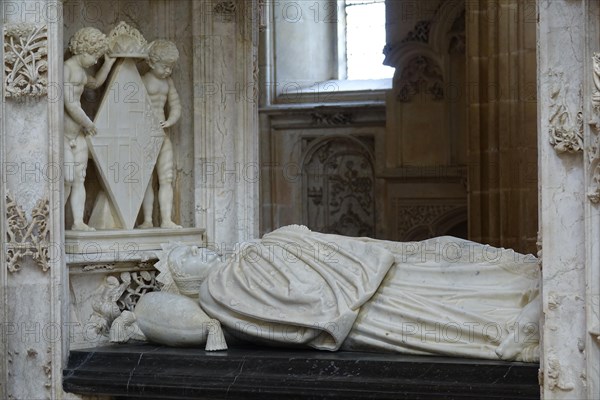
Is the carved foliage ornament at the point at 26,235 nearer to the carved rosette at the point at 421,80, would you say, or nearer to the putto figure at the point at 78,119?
the putto figure at the point at 78,119

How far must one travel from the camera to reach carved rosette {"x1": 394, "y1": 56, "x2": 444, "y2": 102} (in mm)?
11922

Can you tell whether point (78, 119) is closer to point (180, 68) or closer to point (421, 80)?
point (180, 68)

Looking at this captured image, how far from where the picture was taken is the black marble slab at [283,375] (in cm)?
641

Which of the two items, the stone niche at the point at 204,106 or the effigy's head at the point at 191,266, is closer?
the effigy's head at the point at 191,266

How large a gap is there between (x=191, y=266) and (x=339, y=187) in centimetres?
525

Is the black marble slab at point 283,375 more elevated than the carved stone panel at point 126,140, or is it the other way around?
the carved stone panel at point 126,140

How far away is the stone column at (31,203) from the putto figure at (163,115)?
80cm

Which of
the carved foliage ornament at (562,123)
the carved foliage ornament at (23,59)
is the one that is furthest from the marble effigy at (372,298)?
the carved foliage ornament at (23,59)

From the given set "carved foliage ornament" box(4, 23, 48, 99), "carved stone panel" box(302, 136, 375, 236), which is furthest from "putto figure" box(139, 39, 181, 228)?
"carved stone panel" box(302, 136, 375, 236)

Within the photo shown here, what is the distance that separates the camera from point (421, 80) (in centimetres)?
1200

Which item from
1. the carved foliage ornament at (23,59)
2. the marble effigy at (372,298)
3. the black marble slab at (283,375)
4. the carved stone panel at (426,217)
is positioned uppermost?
the carved foliage ornament at (23,59)

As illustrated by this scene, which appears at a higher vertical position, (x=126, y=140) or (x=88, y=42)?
(x=88, y=42)

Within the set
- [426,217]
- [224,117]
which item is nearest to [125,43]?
[224,117]

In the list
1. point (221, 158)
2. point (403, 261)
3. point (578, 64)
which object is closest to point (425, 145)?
point (221, 158)
